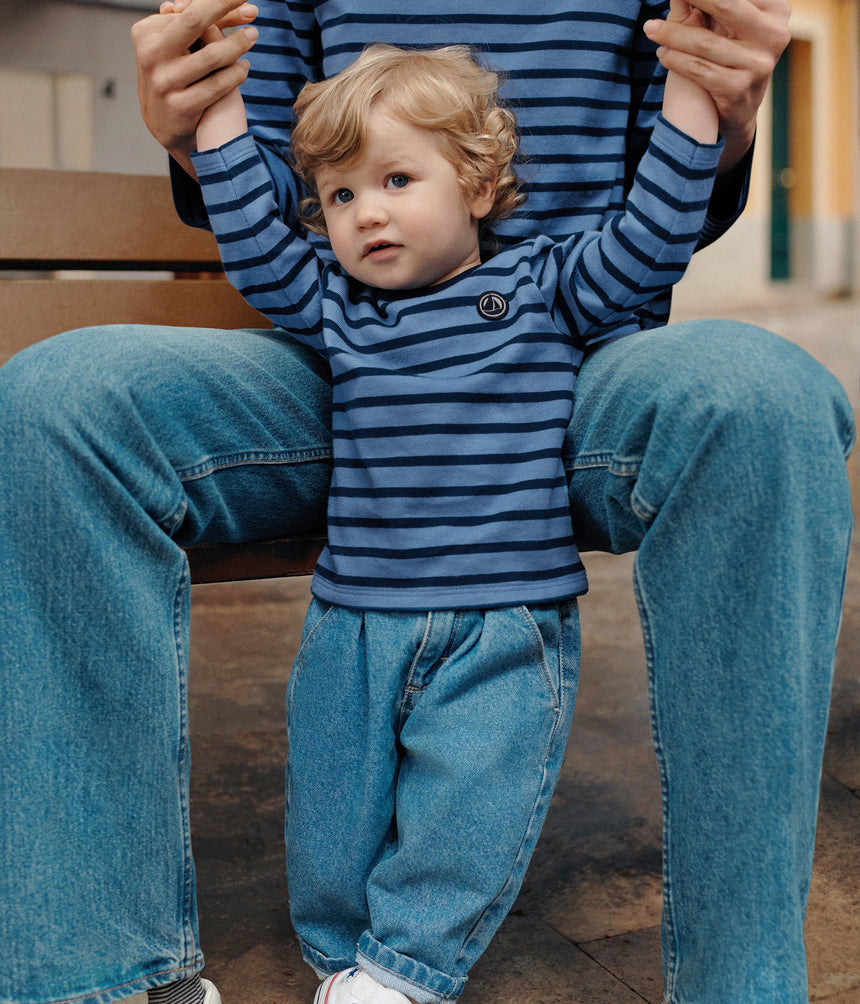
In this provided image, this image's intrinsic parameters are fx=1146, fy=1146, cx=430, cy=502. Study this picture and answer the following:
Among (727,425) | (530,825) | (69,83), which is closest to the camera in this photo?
(727,425)

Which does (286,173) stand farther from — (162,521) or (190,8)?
(162,521)

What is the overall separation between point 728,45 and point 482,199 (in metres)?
0.31

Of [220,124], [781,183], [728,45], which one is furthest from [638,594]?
[781,183]

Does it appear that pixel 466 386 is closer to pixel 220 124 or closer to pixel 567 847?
pixel 220 124

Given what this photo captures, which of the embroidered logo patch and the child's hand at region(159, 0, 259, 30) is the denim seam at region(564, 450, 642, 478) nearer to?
the embroidered logo patch

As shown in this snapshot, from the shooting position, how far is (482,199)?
1305mm

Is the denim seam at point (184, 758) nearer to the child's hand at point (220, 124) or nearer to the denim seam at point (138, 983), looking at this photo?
the denim seam at point (138, 983)

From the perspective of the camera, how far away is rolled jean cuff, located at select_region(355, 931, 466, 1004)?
3.70ft

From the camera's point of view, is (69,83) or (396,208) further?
(69,83)

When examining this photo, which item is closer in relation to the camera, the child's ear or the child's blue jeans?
the child's blue jeans

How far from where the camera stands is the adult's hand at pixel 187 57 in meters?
1.20

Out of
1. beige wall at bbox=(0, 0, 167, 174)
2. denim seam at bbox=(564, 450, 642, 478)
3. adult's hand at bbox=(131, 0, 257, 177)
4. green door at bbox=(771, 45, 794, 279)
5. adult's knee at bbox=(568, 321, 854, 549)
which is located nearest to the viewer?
adult's knee at bbox=(568, 321, 854, 549)

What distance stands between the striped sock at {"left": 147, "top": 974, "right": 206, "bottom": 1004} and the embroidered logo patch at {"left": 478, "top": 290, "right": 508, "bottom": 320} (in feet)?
2.45

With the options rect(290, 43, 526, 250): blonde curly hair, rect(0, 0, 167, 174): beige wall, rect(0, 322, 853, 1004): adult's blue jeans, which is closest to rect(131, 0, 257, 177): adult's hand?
rect(290, 43, 526, 250): blonde curly hair
